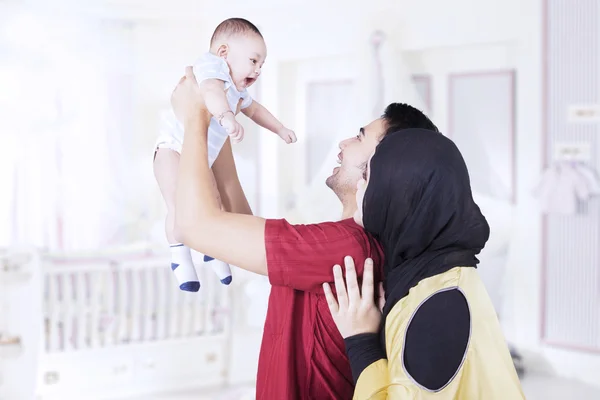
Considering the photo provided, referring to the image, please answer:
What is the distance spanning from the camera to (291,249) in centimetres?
117

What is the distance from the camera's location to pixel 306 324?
50.7 inches

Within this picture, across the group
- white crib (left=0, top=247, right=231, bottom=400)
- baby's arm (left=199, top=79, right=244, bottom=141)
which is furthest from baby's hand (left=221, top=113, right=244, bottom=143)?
white crib (left=0, top=247, right=231, bottom=400)

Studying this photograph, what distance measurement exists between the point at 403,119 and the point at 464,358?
436 millimetres

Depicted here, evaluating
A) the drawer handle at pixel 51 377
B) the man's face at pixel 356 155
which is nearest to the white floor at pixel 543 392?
the drawer handle at pixel 51 377

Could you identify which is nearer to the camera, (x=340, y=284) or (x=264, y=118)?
(x=340, y=284)

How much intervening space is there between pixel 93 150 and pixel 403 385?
3.61 metres

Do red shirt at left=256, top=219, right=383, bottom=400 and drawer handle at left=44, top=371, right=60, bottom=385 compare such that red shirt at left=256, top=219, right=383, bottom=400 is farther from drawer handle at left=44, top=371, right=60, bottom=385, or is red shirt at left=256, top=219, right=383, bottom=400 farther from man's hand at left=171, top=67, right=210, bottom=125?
drawer handle at left=44, top=371, right=60, bottom=385

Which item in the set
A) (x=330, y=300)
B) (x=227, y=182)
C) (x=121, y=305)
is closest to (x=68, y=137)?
(x=121, y=305)

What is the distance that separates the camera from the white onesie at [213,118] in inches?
49.1

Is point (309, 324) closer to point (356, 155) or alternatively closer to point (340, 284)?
point (340, 284)

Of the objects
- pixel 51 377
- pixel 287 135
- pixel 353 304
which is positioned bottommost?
pixel 51 377

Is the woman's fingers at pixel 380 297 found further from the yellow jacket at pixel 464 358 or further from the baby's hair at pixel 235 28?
the baby's hair at pixel 235 28

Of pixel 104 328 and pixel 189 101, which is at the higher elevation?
pixel 189 101

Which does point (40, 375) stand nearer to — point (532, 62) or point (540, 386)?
point (540, 386)
